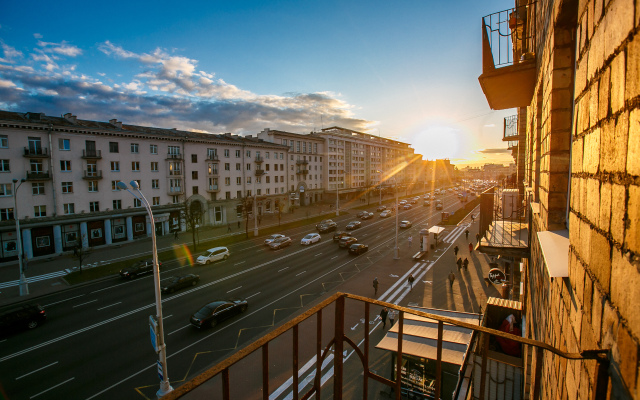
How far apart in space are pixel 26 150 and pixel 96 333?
84.7 feet

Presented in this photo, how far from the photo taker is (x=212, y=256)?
29.5 metres

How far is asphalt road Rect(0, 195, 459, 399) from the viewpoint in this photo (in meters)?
12.7

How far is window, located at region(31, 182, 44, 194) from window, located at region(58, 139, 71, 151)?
14.2 feet

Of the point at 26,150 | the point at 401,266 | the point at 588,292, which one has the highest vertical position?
the point at 26,150

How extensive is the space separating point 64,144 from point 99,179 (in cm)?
494

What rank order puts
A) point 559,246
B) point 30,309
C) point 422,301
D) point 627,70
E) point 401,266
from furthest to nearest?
point 401,266 < point 422,301 < point 30,309 < point 559,246 < point 627,70

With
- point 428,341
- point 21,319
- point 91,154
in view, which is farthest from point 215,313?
point 91,154

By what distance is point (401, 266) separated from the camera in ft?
94.0

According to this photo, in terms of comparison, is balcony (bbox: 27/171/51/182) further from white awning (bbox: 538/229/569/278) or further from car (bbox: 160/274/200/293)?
white awning (bbox: 538/229/569/278)

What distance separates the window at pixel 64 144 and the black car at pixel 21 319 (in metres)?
23.0

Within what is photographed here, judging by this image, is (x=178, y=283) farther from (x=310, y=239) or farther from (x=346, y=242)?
(x=346, y=242)

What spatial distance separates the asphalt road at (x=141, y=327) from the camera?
12664 mm

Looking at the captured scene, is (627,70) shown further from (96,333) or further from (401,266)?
(401,266)

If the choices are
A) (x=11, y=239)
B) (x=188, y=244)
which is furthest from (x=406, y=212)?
(x=11, y=239)
